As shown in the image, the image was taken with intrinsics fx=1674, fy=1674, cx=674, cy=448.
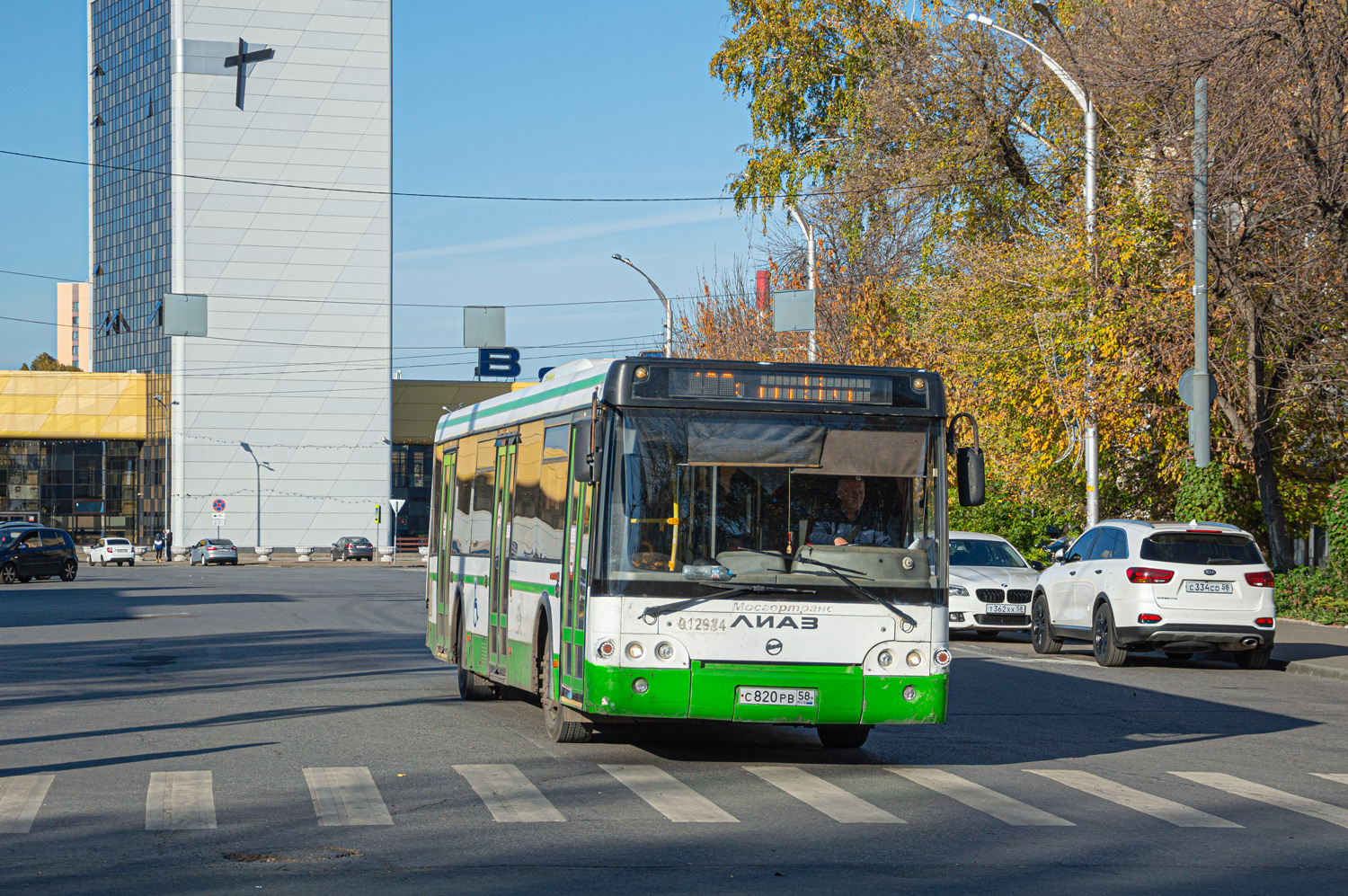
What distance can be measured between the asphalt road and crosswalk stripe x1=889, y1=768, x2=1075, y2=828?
0.04 metres

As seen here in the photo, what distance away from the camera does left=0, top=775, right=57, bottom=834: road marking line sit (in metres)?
8.87

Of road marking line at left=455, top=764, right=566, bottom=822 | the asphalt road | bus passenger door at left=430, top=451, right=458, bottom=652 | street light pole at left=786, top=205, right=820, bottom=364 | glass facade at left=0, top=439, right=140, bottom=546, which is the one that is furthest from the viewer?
glass facade at left=0, top=439, right=140, bottom=546

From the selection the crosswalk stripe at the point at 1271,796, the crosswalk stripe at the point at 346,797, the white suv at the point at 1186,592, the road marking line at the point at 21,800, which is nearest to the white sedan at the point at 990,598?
the white suv at the point at 1186,592

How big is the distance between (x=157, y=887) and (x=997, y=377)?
24640 mm

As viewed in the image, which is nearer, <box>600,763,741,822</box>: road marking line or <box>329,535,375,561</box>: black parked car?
<box>600,763,741,822</box>: road marking line

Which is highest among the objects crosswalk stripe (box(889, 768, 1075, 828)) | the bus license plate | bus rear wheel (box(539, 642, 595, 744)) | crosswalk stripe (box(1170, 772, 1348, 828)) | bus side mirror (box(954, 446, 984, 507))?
bus side mirror (box(954, 446, 984, 507))

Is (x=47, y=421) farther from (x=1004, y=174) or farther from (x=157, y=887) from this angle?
(x=157, y=887)

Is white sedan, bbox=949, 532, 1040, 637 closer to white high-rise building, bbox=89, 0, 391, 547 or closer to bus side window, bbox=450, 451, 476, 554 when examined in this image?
bus side window, bbox=450, 451, 476, 554

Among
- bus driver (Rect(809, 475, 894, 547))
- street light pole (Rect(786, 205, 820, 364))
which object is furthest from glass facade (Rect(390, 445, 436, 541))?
bus driver (Rect(809, 475, 894, 547))

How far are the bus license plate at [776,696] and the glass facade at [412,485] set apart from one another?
320ft

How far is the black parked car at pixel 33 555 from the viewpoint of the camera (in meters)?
48.3

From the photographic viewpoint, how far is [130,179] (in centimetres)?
14262

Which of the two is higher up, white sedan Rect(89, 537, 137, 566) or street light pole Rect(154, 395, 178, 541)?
street light pole Rect(154, 395, 178, 541)

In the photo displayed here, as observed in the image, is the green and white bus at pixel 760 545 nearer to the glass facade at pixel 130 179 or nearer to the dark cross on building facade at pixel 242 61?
the dark cross on building facade at pixel 242 61
